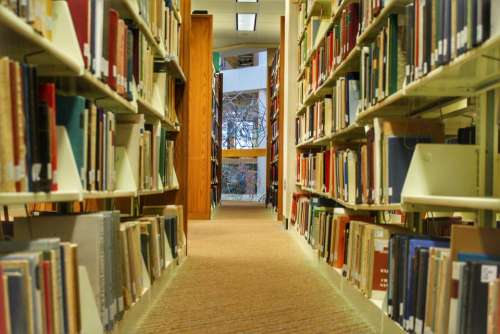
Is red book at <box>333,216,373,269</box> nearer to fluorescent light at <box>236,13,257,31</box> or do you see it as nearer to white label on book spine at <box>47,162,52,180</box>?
white label on book spine at <box>47,162,52,180</box>

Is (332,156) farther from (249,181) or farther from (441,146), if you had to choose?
(249,181)

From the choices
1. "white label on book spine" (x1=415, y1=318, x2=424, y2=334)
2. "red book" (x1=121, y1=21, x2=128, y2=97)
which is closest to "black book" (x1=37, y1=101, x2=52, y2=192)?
"red book" (x1=121, y1=21, x2=128, y2=97)

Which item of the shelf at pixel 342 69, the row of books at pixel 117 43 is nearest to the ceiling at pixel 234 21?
the shelf at pixel 342 69

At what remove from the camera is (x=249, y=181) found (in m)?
12.9

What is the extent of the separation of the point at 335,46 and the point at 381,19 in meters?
1.18

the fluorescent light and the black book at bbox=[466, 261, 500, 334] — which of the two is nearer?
the black book at bbox=[466, 261, 500, 334]

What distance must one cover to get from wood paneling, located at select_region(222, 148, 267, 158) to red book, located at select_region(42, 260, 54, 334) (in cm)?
1041

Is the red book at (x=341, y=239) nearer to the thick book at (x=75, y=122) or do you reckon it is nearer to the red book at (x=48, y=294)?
the thick book at (x=75, y=122)

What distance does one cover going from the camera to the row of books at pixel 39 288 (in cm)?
118

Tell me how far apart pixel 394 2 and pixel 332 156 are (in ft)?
5.07

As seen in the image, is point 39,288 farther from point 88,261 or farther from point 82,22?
point 82,22

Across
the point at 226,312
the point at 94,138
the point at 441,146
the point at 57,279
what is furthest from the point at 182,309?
the point at 441,146

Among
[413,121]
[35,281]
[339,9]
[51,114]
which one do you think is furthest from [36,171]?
[339,9]

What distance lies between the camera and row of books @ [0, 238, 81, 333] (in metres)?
1.18
